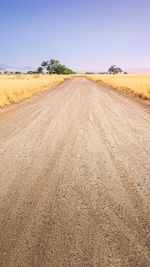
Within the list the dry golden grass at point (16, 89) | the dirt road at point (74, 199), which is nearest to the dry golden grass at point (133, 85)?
the dry golden grass at point (16, 89)

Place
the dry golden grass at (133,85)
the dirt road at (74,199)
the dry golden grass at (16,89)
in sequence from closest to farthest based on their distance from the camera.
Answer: the dirt road at (74,199), the dry golden grass at (16,89), the dry golden grass at (133,85)

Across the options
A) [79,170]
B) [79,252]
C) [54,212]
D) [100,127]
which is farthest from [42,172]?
[100,127]

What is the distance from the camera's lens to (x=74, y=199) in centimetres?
225

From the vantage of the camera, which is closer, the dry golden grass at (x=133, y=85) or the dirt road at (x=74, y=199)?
the dirt road at (x=74, y=199)

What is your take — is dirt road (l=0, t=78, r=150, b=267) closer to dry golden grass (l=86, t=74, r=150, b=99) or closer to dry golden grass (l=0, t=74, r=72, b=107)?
dry golden grass (l=0, t=74, r=72, b=107)

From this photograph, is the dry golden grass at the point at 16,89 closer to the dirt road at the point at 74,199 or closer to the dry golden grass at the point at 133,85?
the dirt road at the point at 74,199

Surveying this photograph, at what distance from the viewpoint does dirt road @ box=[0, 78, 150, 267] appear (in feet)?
5.20

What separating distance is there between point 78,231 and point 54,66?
315ft

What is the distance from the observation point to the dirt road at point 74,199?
5.20 ft

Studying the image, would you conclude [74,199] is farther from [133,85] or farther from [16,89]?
[133,85]

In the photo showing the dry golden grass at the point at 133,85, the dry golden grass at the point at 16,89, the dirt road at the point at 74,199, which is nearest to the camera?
the dirt road at the point at 74,199

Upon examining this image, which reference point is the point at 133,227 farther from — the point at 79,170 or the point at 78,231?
the point at 79,170

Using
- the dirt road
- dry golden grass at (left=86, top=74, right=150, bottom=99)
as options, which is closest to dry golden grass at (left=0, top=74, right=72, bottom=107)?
the dirt road

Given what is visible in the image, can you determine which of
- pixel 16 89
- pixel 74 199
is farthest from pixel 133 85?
pixel 74 199
